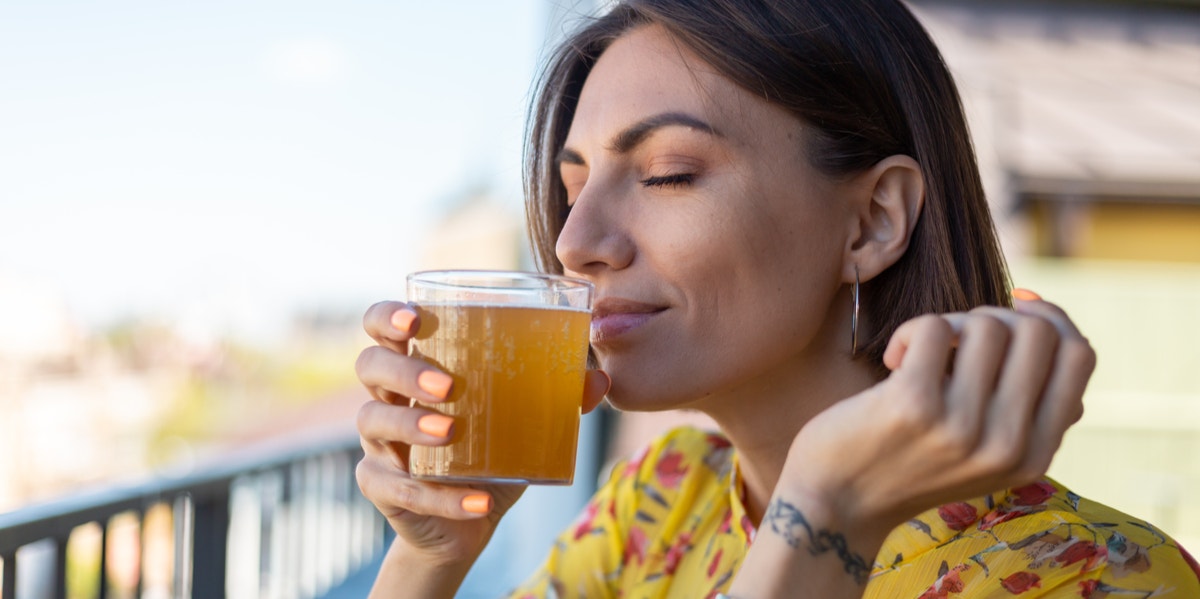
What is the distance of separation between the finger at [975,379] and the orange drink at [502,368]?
0.47 metres

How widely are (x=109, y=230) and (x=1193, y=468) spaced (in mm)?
21727

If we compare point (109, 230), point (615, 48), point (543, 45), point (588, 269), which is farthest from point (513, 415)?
point (109, 230)

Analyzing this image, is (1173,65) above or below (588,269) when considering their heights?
above

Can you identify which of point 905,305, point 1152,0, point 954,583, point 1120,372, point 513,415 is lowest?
point 1120,372

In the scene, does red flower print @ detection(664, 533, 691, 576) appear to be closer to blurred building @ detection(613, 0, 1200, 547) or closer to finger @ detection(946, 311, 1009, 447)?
finger @ detection(946, 311, 1009, 447)

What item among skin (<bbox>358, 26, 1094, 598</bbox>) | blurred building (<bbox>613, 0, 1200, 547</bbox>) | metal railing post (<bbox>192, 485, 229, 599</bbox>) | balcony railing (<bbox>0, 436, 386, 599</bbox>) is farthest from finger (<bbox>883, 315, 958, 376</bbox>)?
blurred building (<bbox>613, 0, 1200, 547</bbox>)

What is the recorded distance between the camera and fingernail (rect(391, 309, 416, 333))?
1.23 m

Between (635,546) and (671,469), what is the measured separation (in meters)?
0.17

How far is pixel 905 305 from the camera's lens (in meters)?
1.57

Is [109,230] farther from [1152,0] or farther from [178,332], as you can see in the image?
[1152,0]

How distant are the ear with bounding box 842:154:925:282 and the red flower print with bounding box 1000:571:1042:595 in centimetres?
49

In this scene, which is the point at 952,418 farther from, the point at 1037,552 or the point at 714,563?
the point at 714,563

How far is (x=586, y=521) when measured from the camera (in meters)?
2.10

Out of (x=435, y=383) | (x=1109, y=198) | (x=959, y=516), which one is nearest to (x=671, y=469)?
(x=959, y=516)
